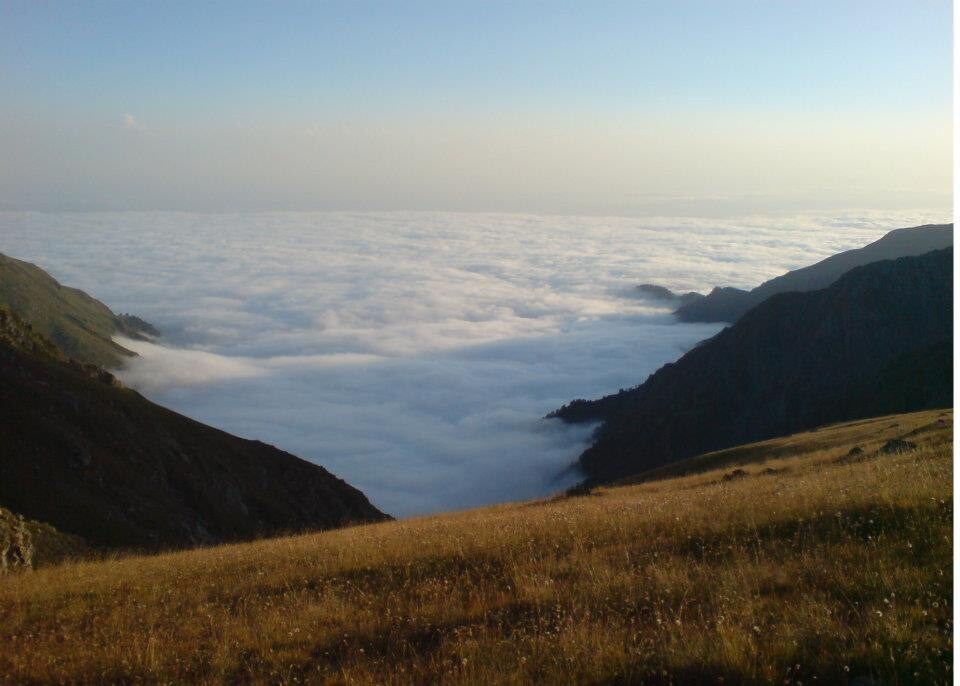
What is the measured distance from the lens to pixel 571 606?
7500 mm

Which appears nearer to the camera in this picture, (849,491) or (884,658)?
(884,658)

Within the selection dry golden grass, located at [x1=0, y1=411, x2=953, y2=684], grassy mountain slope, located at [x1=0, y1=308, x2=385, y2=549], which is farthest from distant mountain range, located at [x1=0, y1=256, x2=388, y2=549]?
dry golden grass, located at [x1=0, y1=411, x2=953, y2=684]

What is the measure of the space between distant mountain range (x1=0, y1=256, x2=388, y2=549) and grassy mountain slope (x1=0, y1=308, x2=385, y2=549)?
0.32ft

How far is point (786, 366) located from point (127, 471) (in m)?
134

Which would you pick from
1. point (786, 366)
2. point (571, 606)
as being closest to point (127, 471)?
point (571, 606)

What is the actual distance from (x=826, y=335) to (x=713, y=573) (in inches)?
6027

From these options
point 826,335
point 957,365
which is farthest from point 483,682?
point 826,335

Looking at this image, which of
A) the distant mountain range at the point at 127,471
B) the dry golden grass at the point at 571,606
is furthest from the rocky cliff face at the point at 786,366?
the dry golden grass at the point at 571,606

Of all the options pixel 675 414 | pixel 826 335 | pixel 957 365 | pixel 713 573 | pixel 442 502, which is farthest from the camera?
pixel 442 502

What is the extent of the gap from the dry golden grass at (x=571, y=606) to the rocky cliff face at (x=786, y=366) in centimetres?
10532

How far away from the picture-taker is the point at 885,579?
21.7 feet

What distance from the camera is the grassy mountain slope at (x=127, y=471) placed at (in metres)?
36.4

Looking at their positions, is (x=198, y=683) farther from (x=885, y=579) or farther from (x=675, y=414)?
(x=675, y=414)

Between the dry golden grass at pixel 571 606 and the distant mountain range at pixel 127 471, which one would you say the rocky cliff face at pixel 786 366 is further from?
the dry golden grass at pixel 571 606
